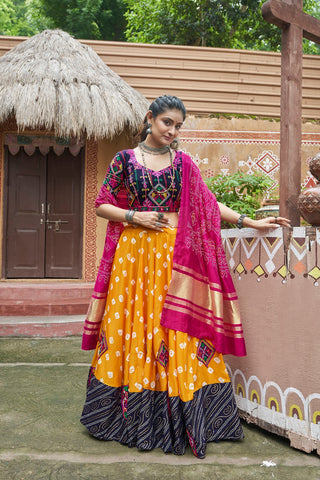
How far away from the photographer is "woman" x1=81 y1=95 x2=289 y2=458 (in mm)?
2146

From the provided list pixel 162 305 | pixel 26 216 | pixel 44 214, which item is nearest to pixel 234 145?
pixel 44 214

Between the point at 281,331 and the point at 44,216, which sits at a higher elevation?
the point at 44,216

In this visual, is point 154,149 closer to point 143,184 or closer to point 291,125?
point 143,184

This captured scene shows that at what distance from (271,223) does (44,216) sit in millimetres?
5327

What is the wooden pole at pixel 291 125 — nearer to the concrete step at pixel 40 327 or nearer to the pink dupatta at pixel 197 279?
the pink dupatta at pixel 197 279

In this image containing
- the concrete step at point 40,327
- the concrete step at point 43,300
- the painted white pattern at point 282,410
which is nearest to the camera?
the painted white pattern at point 282,410

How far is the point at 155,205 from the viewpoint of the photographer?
227 cm

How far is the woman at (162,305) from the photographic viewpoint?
2.15 m

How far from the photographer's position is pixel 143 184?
7.35 ft

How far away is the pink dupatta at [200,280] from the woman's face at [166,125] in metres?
0.16

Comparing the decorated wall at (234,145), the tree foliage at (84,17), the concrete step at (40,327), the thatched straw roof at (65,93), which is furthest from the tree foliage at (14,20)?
the concrete step at (40,327)

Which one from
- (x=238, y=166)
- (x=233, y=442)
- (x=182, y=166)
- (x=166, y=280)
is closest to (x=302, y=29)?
(x=182, y=166)

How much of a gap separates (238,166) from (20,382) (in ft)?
15.6

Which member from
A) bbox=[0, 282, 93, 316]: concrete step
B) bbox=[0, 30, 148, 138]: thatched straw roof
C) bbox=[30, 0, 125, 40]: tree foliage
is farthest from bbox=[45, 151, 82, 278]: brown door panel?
bbox=[30, 0, 125, 40]: tree foliage
